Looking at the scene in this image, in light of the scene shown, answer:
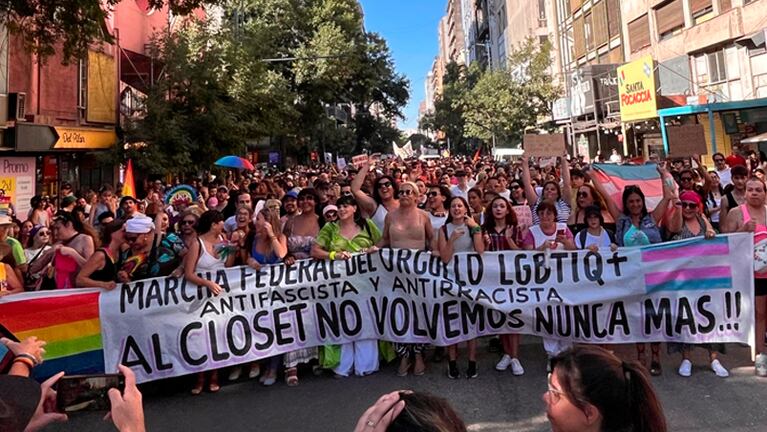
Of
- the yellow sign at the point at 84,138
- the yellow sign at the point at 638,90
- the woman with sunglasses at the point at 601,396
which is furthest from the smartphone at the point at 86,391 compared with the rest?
the yellow sign at the point at 638,90

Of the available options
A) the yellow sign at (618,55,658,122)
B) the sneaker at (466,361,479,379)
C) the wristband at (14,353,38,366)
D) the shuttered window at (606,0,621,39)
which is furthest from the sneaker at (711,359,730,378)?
the shuttered window at (606,0,621,39)

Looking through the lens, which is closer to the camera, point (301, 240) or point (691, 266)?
point (691, 266)

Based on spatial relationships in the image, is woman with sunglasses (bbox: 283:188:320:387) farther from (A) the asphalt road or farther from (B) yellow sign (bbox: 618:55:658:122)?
(B) yellow sign (bbox: 618:55:658:122)

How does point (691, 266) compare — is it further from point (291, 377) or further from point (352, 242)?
point (291, 377)

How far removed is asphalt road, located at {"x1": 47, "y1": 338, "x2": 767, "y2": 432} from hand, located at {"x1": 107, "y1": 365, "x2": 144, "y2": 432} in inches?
102

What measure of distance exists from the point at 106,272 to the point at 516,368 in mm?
4005

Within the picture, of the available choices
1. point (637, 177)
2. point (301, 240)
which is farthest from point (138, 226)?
point (637, 177)

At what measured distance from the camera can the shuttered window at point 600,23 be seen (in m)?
32.8

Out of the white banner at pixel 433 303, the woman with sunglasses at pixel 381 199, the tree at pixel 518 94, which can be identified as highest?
the tree at pixel 518 94

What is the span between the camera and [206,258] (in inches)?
199

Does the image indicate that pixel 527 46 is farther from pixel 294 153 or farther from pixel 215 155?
pixel 215 155

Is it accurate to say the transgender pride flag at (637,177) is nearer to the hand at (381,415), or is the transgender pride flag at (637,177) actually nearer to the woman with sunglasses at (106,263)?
the woman with sunglasses at (106,263)

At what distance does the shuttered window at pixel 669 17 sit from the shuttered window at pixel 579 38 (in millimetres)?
9472

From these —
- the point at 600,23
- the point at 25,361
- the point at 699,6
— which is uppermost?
the point at 600,23
